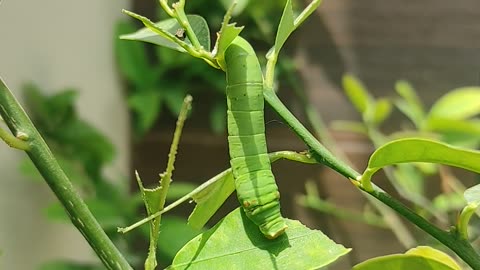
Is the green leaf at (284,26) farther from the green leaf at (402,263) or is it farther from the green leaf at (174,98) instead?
the green leaf at (174,98)

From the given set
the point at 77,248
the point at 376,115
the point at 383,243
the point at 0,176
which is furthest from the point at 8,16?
the point at 383,243

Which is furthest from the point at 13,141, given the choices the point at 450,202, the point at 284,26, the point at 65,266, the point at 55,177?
the point at 450,202

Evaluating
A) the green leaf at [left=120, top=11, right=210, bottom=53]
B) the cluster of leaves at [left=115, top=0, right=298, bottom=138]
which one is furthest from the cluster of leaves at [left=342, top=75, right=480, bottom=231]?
the green leaf at [left=120, top=11, right=210, bottom=53]

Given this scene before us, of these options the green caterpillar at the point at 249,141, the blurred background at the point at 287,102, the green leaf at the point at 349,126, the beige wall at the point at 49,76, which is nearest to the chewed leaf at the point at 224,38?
the green caterpillar at the point at 249,141

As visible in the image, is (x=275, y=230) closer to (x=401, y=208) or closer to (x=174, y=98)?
(x=401, y=208)

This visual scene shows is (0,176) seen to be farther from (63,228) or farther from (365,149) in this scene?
(365,149)

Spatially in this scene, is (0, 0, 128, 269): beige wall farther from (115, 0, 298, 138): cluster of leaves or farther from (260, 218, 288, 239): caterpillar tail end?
(260, 218, 288, 239): caterpillar tail end
